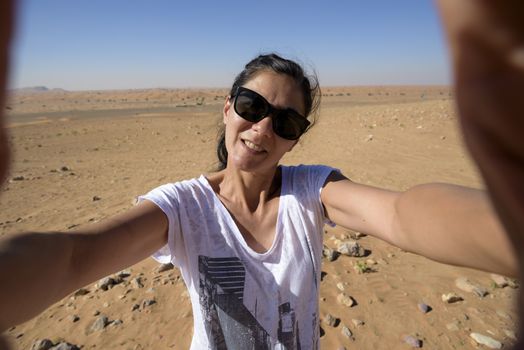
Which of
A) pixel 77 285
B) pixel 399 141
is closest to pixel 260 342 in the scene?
pixel 77 285

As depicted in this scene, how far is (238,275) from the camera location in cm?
153

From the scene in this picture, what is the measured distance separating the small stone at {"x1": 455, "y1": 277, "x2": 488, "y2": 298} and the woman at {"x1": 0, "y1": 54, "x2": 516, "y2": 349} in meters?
2.38

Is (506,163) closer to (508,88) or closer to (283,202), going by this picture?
(508,88)

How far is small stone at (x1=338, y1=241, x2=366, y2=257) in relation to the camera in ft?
13.0

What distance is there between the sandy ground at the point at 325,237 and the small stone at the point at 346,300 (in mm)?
46

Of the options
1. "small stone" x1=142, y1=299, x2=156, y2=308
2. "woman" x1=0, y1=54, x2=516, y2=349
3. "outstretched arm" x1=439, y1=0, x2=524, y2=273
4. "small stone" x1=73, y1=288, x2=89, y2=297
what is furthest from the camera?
"small stone" x1=73, y1=288, x2=89, y2=297

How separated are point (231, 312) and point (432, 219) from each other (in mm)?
931

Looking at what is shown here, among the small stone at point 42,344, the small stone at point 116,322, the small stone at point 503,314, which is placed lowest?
the small stone at point 42,344

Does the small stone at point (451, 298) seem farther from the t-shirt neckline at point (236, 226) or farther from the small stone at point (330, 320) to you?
the t-shirt neckline at point (236, 226)

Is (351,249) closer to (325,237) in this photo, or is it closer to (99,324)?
(325,237)

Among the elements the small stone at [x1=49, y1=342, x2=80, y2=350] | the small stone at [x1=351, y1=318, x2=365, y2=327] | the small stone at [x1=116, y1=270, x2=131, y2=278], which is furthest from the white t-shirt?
the small stone at [x1=116, y1=270, x2=131, y2=278]

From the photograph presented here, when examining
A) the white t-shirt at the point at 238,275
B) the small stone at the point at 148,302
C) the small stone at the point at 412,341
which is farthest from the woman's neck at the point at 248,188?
the small stone at the point at 148,302

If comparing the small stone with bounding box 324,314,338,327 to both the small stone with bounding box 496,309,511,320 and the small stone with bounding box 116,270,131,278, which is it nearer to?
the small stone with bounding box 496,309,511,320

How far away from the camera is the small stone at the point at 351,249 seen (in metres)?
3.97
